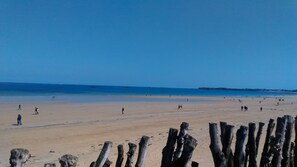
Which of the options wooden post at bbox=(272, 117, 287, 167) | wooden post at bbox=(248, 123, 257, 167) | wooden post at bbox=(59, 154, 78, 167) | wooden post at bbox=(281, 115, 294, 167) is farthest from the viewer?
wooden post at bbox=(281, 115, 294, 167)

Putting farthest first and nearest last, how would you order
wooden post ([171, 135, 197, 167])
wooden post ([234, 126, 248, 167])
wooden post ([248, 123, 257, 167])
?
wooden post ([248, 123, 257, 167]) → wooden post ([234, 126, 248, 167]) → wooden post ([171, 135, 197, 167])

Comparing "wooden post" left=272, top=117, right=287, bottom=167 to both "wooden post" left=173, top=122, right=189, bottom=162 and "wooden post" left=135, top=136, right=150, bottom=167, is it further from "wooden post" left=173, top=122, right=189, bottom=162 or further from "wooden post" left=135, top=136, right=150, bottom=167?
"wooden post" left=135, top=136, right=150, bottom=167

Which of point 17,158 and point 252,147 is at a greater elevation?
point 17,158

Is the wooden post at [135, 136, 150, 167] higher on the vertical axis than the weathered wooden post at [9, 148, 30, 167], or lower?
lower

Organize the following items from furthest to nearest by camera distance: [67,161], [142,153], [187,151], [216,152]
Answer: [142,153] → [216,152] → [187,151] → [67,161]

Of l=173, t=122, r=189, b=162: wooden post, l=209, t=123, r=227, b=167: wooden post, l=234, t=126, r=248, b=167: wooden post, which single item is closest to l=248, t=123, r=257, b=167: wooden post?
l=234, t=126, r=248, b=167: wooden post

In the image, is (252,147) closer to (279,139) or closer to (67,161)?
(279,139)

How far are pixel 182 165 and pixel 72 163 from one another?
1.68 metres

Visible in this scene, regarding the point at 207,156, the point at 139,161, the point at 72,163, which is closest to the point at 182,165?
the point at 139,161

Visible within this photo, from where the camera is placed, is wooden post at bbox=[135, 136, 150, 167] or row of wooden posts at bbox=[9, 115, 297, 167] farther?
wooden post at bbox=[135, 136, 150, 167]

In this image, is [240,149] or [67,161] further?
[240,149]

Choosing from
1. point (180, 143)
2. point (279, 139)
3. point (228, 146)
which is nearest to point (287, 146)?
point (279, 139)

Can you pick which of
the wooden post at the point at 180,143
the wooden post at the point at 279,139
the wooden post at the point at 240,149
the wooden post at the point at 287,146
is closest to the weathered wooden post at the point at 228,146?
the wooden post at the point at 240,149

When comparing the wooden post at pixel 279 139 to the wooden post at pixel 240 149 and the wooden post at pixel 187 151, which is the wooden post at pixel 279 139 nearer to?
the wooden post at pixel 240 149
